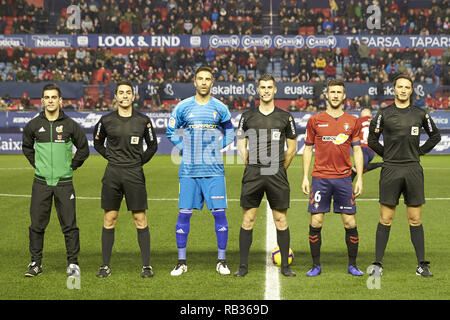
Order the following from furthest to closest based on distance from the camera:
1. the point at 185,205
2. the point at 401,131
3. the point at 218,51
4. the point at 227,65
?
the point at 218,51 → the point at 227,65 → the point at 185,205 → the point at 401,131

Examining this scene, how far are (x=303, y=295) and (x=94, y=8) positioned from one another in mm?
31541

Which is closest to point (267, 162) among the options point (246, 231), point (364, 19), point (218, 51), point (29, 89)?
point (246, 231)

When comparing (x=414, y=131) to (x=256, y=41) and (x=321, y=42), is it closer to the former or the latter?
(x=256, y=41)

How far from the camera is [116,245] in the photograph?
898 cm

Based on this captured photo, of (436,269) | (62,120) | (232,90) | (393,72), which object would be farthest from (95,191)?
(393,72)

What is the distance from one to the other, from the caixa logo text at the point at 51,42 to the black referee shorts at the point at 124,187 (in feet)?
94.5

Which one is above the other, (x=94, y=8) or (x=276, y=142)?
(x=94, y=8)

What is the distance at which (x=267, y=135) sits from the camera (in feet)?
23.8

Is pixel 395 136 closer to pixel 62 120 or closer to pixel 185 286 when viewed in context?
pixel 185 286

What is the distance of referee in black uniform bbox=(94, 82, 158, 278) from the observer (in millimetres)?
7082

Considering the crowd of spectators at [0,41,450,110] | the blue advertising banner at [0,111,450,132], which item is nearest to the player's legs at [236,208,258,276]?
the blue advertising banner at [0,111,450,132]

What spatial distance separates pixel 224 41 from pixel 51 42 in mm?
9285

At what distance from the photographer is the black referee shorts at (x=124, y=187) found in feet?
23.3
